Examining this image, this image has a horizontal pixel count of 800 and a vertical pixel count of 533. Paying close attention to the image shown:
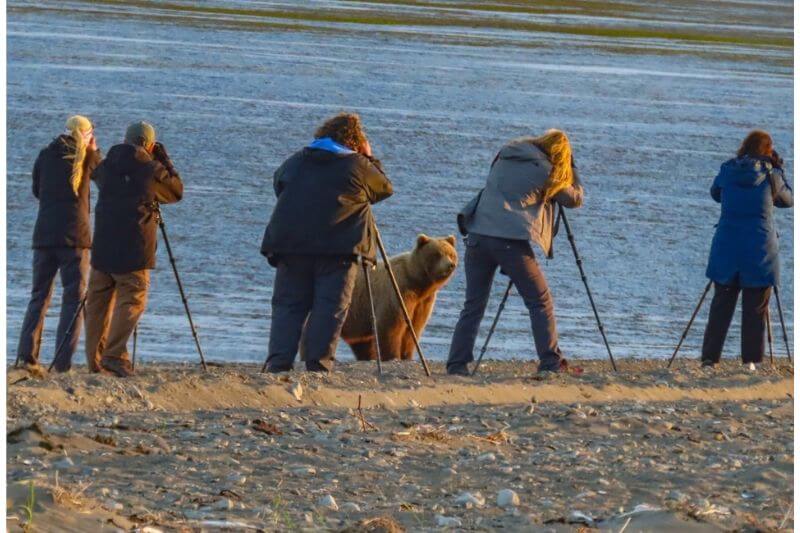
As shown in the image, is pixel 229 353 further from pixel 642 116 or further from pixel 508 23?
pixel 508 23

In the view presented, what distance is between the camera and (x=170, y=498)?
5.13 m

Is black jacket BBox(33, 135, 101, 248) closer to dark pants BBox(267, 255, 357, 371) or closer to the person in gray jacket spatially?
dark pants BBox(267, 255, 357, 371)

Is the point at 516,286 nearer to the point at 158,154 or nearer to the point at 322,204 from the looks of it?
the point at 322,204

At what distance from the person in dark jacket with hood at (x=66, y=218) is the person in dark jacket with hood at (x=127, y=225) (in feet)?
0.85

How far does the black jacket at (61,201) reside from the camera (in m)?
8.84

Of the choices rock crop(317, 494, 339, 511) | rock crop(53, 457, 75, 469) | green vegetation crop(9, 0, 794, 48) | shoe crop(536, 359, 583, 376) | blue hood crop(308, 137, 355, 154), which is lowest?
shoe crop(536, 359, 583, 376)

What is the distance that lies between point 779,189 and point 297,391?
3.45m

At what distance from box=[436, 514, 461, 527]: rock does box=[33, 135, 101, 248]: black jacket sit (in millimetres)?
4270

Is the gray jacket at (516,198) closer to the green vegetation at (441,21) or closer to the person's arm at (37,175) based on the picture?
the person's arm at (37,175)

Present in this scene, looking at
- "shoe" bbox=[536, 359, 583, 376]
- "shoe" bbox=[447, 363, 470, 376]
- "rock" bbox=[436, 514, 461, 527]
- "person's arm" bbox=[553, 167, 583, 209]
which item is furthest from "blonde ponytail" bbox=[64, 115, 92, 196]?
"rock" bbox=[436, 514, 461, 527]

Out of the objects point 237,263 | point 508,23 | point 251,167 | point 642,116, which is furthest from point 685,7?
point 237,263

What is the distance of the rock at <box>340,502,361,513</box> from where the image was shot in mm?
5176

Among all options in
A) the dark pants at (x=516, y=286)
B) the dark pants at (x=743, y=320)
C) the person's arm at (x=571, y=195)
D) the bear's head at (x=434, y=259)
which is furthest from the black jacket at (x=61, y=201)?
the dark pants at (x=743, y=320)

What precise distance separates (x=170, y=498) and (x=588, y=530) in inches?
50.0
